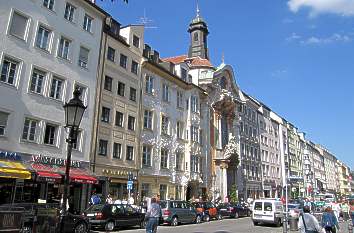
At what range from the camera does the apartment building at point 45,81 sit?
21422mm

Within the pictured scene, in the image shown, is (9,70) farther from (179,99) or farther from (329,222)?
(179,99)

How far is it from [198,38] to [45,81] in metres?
38.4

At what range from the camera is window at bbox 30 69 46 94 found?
23016mm

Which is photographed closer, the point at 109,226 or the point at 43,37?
the point at 109,226

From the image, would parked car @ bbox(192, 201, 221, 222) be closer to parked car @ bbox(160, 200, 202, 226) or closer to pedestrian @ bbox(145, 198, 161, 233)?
parked car @ bbox(160, 200, 202, 226)

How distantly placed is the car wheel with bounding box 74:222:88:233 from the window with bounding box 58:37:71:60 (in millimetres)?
12798

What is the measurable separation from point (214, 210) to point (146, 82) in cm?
1307

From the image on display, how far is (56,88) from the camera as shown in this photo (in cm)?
2473

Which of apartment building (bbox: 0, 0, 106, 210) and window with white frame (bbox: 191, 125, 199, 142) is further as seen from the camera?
window with white frame (bbox: 191, 125, 199, 142)

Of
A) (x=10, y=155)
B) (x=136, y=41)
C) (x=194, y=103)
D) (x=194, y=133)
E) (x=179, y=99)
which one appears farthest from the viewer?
(x=194, y=103)

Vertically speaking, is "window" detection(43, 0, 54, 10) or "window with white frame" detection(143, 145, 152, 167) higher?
"window" detection(43, 0, 54, 10)

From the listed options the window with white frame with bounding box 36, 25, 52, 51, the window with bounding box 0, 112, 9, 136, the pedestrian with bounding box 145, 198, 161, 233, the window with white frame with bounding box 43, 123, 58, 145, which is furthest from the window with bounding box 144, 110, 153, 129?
the pedestrian with bounding box 145, 198, 161, 233

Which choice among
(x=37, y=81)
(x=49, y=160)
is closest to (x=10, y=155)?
(x=49, y=160)

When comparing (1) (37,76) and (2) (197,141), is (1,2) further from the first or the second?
(2) (197,141)
